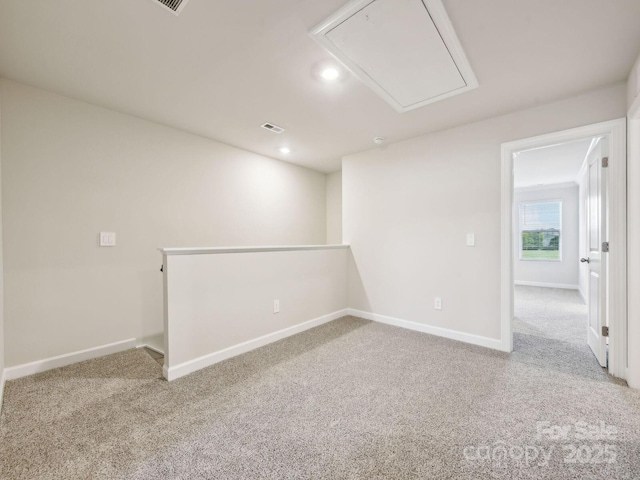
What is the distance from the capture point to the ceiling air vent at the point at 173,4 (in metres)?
1.48

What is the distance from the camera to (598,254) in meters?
2.59

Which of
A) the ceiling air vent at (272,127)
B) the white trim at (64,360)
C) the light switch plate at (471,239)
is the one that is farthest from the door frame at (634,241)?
the white trim at (64,360)

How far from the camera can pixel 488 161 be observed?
287 cm

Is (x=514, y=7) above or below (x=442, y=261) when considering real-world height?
above

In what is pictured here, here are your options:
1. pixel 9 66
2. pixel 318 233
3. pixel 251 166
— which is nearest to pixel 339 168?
pixel 318 233

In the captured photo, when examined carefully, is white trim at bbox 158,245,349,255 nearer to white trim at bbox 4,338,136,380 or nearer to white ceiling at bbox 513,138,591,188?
white trim at bbox 4,338,136,380

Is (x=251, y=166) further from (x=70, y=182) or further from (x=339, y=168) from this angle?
(x=70, y=182)

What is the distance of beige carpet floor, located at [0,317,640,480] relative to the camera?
53.6 inches

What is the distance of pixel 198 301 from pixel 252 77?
1879 millimetres

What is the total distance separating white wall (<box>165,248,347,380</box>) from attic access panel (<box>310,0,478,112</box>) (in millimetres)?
1906

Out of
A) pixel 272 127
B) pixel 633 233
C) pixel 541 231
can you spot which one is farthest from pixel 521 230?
pixel 272 127

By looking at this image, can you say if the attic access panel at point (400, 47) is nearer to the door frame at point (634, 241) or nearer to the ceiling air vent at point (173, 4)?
the ceiling air vent at point (173, 4)

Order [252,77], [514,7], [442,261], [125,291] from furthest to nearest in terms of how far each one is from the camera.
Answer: [442,261] → [125,291] → [252,77] → [514,7]

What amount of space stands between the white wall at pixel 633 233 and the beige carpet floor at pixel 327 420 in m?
0.26
